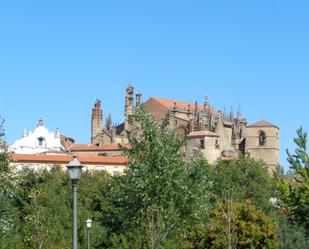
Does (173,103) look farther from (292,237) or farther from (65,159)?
(292,237)

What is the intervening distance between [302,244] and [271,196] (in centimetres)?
3102

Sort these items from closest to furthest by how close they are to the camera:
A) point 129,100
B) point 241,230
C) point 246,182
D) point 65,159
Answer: point 241,230
point 246,182
point 65,159
point 129,100

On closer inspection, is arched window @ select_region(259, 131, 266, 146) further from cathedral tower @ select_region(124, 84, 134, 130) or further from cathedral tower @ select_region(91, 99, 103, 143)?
cathedral tower @ select_region(91, 99, 103, 143)

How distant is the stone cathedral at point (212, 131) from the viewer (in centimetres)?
12950

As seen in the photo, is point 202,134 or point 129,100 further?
point 129,100

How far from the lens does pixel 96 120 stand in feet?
474

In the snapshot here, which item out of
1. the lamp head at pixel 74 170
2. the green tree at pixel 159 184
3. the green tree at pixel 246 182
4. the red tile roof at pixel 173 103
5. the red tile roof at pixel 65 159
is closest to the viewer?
the lamp head at pixel 74 170

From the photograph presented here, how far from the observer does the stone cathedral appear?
425 feet

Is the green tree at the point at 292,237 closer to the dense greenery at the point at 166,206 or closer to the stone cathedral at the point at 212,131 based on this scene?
the dense greenery at the point at 166,206

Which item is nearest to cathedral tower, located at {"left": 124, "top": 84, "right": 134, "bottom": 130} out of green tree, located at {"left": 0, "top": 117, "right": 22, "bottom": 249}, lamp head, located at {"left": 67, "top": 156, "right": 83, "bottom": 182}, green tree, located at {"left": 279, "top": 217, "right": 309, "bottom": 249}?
green tree, located at {"left": 279, "top": 217, "right": 309, "bottom": 249}

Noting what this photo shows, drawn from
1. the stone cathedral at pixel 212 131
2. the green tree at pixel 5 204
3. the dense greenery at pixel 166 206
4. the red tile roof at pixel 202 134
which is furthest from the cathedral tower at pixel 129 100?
the green tree at pixel 5 204

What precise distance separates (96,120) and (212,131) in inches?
866

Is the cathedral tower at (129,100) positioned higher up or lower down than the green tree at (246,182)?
higher up

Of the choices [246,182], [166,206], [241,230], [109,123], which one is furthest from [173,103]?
[166,206]
